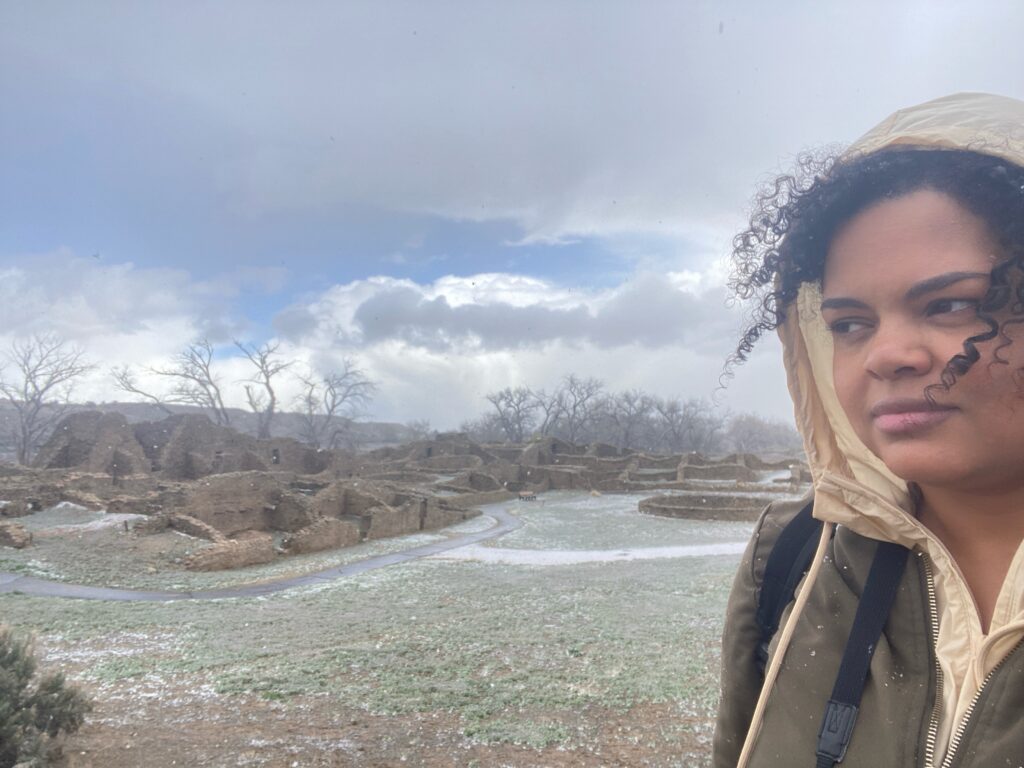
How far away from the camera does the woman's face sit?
1062mm

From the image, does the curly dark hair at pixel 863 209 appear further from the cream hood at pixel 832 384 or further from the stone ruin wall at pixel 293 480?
the stone ruin wall at pixel 293 480

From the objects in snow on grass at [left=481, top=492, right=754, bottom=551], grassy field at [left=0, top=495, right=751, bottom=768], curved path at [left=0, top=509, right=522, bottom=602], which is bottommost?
curved path at [left=0, top=509, right=522, bottom=602]

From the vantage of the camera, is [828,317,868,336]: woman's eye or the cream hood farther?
[828,317,868,336]: woman's eye

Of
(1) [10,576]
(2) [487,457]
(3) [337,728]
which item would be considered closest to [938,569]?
(3) [337,728]

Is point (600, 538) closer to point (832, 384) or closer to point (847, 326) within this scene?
point (832, 384)

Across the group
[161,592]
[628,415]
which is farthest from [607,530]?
[628,415]

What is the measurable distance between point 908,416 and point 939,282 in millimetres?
249

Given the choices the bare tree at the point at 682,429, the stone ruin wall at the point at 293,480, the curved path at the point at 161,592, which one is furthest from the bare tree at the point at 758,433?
the curved path at the point at 161,592

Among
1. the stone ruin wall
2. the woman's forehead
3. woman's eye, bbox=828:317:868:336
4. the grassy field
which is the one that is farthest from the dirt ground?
the stone ruin wall

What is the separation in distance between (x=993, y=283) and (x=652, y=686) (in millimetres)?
6001

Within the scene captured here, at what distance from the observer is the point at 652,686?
20.1ft

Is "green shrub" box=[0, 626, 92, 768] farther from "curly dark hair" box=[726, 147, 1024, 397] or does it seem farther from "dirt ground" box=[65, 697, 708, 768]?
"curly dark hair" box=[726, 147, 1024, 397]

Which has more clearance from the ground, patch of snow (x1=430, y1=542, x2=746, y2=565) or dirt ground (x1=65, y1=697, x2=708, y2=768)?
dirt ground (x1=65, y1=697, x2=708, y2=768)

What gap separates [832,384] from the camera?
1.54 meters
